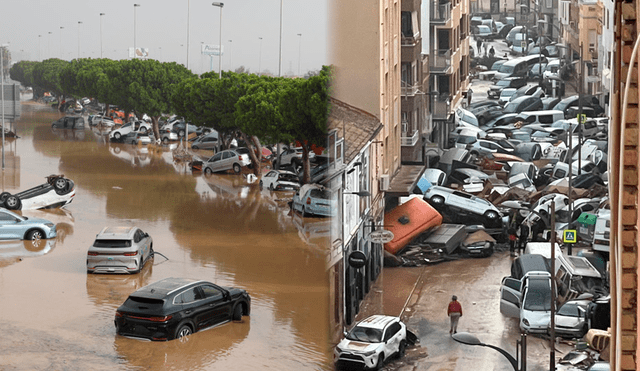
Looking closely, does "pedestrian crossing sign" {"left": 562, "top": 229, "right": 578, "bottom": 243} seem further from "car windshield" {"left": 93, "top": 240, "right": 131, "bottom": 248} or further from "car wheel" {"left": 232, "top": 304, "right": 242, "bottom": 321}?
"car windshield" {"left": 93, "top": 240, "right": 131, "bottom": 248}

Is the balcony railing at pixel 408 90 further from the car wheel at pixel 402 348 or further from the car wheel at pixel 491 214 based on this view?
the car wheel at pixel 491 214

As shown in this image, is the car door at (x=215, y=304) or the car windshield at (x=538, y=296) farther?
the car door at (x=215, y=304)

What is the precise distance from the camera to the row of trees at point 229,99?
2797cm

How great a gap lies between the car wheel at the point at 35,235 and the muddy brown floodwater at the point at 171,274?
0.28 meters

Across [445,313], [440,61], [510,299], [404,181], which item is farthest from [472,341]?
[440,61]

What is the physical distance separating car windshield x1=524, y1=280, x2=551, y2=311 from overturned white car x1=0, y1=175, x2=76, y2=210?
712 inches

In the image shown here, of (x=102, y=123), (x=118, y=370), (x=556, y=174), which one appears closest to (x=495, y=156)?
(x=556, y=174)

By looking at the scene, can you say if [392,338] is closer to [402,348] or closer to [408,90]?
[402,348]

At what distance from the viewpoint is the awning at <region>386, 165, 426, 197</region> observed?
6.98 m

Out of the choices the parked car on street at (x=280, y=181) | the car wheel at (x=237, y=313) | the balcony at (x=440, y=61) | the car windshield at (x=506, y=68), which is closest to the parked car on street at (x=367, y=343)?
the balcony at (x=440, y=61)

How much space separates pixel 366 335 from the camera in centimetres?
633

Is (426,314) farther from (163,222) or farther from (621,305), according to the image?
(163,222)

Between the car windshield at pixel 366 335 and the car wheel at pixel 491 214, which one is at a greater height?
the car wheel at pixel 491 214

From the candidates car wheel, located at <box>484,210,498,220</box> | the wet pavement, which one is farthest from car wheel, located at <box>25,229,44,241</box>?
the wet pavement
